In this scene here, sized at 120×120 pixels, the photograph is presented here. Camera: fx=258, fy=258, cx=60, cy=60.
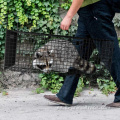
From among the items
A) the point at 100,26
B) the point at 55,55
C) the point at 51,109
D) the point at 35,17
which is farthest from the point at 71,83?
the point at 35,17

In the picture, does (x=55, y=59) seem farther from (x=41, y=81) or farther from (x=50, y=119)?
(x=41, y=81)

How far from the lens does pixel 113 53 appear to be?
3012 millimetres

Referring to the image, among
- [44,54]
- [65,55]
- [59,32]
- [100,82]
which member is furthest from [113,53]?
[59,32]

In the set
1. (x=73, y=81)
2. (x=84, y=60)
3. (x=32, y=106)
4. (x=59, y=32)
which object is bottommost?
(x=32, y=106)

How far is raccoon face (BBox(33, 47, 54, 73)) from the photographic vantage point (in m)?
2.88

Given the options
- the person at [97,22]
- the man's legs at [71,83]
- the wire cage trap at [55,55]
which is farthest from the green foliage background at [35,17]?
the wire cage trap at [55,55]

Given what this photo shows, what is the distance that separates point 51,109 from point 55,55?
2.47 ft

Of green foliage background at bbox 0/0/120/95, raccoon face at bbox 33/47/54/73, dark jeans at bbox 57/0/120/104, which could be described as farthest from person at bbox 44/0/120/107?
green foliage background at bbox 0/0/120/95

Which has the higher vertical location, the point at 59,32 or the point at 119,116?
the point at 59,32

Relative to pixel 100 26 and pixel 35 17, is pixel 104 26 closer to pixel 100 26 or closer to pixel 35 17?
pixel 100 26

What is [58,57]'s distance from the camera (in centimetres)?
289

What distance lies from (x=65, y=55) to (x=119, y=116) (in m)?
0.92

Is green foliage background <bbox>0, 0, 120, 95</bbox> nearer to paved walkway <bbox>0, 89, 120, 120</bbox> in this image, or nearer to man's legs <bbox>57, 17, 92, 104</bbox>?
paved walkway <bbox>0, 89, 120, 120</bbox>

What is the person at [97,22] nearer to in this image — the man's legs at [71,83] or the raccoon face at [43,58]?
the man's legs at [71,83]
